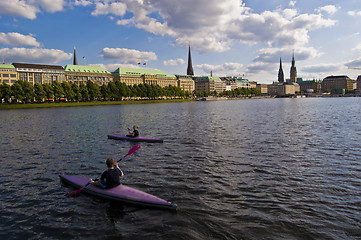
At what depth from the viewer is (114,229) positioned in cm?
949

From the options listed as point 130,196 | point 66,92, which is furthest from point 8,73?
point 130,196

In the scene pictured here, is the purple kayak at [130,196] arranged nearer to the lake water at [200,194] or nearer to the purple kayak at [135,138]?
the lake water at [200,194]

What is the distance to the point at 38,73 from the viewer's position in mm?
169125

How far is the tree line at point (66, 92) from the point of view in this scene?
108 metres

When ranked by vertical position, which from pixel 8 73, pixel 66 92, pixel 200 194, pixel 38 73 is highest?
pixel 38 73

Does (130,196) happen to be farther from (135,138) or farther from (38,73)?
(38,73)

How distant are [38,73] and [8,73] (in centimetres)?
1945

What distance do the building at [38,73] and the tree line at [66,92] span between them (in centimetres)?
3630

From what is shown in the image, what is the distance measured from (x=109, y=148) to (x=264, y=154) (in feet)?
43.6

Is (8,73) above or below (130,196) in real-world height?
above

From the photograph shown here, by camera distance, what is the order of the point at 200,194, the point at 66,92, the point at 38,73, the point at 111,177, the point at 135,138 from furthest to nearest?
the point at 38,73 → the point at 66,92 → the point at 135,138 → the point at 200,194 → the point at 111,177

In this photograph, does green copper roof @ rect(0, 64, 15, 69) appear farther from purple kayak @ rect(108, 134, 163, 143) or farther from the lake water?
the lake water

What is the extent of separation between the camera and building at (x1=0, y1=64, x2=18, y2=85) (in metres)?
149

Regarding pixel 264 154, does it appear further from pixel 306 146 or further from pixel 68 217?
pixel 68 217
